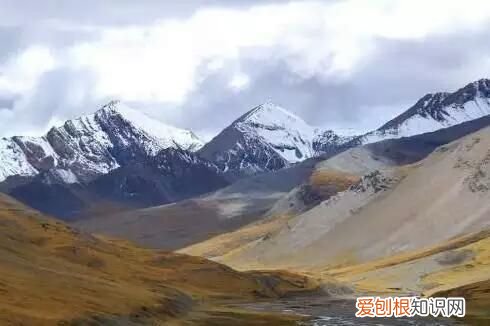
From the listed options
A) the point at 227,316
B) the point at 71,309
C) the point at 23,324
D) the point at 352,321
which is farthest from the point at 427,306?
the point at 23,324

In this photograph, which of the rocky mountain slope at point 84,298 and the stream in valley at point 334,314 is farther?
the stream in valley at point 334,314

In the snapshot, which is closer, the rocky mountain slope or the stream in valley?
the rocky mountain slope

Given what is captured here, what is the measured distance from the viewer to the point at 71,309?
398ft

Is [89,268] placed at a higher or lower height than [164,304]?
higher

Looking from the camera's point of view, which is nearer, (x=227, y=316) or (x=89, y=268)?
(x=227, y=316)

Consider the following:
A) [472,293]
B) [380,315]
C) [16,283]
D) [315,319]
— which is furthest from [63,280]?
[472,293]

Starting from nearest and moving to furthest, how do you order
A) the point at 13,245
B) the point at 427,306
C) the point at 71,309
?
the point at 71,309, the point at 427,306, the point at 13,245

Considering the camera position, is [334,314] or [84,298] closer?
[84,298]

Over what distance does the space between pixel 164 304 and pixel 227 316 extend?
10122 mm

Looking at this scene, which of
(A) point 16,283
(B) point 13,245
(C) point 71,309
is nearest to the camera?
(C) point 71,309

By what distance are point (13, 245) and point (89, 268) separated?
21.4m

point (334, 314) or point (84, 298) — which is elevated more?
point (334, 314)

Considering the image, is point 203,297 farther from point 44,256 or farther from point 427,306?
point 427,306

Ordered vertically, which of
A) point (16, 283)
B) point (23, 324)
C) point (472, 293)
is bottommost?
point (23, 324)
